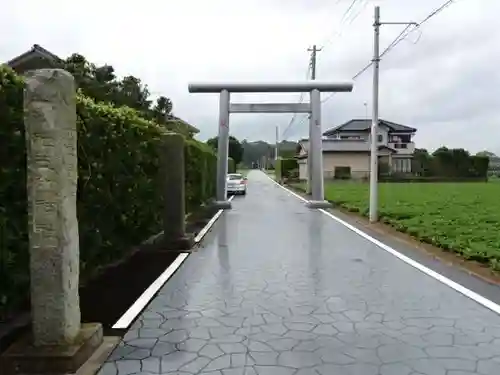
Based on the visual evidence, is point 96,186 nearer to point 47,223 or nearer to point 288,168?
point 47,223

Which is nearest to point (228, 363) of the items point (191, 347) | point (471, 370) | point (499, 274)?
point (191, 347)

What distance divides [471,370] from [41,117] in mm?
3991

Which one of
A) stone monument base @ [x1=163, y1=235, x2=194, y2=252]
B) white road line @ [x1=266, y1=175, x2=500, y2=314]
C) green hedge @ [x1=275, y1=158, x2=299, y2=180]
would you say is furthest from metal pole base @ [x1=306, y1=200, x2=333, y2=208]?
green hedge @ [x1=275, y1=158, x2=299, y2=180]

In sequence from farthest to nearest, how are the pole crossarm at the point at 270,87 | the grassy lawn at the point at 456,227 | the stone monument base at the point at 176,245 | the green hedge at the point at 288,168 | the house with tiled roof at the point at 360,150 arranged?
the house with tiled roof at the point at 360,150 → the green hedge at the point at 288,168 → the pole crossarm at the point at 270,87 → the stone monument base at the point at 176,245 → the grassy lawn at the point at 456,227

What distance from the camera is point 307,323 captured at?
5.34 meters

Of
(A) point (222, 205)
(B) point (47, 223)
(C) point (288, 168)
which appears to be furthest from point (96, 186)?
(C) point (288, 168)

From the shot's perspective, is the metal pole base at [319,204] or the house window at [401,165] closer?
the metal pole base at [319,204]

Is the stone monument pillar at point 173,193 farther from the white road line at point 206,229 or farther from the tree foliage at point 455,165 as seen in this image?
the tree foliage at point 455,165

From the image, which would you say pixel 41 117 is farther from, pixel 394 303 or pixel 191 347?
pixel 394 303

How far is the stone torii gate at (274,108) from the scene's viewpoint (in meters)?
20.7

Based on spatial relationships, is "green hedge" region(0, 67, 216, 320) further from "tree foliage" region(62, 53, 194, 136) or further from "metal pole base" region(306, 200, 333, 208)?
"metal pole base" region(306, 200, 333, 208)

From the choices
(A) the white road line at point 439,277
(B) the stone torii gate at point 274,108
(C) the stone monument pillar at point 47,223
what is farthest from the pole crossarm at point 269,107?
(C) the stone monument pillar at point 47,223

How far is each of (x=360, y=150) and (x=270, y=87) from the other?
1497 inches

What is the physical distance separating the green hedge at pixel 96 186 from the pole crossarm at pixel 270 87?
10.3 meters
